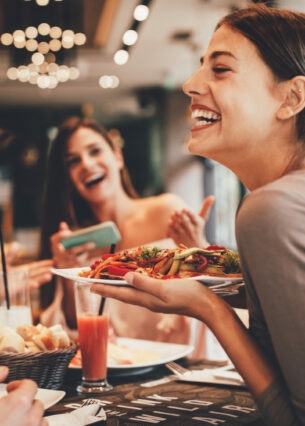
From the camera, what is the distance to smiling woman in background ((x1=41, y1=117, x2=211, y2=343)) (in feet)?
9.27

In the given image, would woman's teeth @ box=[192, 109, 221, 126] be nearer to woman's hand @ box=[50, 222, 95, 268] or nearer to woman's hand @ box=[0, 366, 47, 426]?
woman's hand @ box=[0, 366, 47, 426]

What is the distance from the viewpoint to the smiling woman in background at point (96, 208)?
2.83 meters

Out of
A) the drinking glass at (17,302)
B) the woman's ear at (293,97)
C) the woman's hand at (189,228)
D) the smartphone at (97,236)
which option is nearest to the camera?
the woman's ear at (293,97)

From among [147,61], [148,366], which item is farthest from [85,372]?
[147,61]

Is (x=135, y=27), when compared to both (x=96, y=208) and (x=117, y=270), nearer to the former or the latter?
(x=96, y=208)

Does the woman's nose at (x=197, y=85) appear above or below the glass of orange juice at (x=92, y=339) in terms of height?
above

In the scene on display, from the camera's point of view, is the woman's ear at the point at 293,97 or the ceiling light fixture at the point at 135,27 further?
the ceiling light fixture at the point at 135,27

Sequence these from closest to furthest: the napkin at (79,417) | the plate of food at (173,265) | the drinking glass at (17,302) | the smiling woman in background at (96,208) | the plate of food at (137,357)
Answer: the napkin at (79,417) → the plate of food at (173,265) → the plate of food at (137,357) → the drinking glass at (17,302) → the smiling woman in background at (96,208)

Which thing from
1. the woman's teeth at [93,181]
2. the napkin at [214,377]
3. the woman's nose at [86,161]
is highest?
the woman's nose at [86,161]

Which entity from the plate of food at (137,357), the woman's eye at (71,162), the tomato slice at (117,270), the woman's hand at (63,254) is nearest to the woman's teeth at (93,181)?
the woman's eye at (71,162)

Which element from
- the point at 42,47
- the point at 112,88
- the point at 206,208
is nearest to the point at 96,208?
the point at 206,208

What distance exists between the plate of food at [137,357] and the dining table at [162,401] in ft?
Answer: 0.06

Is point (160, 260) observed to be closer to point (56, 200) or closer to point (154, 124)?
point (56, 200)

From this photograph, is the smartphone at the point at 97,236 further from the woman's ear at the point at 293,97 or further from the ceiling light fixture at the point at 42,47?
the ceiling light fixture at the point at 42,47
